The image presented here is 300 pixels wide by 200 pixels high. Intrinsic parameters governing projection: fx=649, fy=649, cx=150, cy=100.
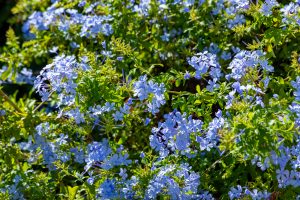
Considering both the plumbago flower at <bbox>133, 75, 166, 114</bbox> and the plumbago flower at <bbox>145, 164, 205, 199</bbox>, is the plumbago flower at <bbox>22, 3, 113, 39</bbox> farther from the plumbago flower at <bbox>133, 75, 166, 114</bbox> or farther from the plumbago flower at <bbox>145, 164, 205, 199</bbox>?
the plumbago flower at <bbox>145, 164, 205, 199</bbox>

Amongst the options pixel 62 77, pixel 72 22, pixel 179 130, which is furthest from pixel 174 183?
pixel 72 22

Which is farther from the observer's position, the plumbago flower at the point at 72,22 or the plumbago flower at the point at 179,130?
the plumbago flower at the point at 72,22

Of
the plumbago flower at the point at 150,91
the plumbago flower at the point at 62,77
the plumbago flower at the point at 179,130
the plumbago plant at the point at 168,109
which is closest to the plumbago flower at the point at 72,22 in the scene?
the plumbago plant at the point at 168,109

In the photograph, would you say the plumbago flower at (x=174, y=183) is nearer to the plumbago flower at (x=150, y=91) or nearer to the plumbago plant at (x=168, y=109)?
the plumbago plant at (x=168, y=109)

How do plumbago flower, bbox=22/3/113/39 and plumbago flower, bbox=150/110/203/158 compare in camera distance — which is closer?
plumbago flower, bbox=150/110/203/158

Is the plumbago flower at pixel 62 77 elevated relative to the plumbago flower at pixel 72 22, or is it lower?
lower

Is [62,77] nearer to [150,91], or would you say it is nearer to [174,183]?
[150,91]

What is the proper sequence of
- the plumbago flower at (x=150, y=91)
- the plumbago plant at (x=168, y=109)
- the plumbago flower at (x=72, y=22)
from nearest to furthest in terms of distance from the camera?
the plumbago plant at (x=168, y=109)
the plumbago flower at (x=150, y=91)
the plumbago flower at (x=72, y=22)

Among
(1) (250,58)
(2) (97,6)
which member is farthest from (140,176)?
(2) (97,6)

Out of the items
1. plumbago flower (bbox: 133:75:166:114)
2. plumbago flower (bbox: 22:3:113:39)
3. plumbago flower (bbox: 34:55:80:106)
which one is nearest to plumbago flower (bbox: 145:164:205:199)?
plumbago flower (bbox: 133:75:166:114)
